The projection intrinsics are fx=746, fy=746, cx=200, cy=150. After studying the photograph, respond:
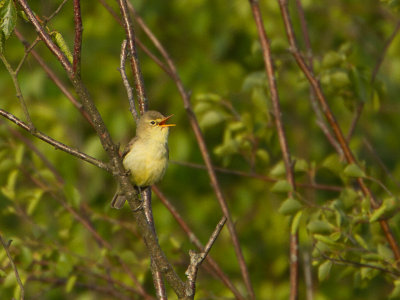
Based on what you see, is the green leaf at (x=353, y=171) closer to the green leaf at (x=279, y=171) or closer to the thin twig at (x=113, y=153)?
the green leaf at (x=279, y=171)

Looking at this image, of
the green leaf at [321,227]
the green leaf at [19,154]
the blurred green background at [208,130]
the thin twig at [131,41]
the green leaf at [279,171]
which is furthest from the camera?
the blurred green background at [208,130]

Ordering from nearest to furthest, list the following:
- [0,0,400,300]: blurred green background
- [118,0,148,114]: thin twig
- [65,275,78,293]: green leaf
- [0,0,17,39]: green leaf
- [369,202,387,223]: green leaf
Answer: [0,0,17,39]: green leaf < [369,202,387,223]: green leaf < [118,0,148,114]: thin twig < [65,275,78,293]: green leaf < [0,0,400,300]: blurred green background

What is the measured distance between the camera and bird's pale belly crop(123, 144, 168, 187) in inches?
145

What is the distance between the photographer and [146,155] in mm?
3814

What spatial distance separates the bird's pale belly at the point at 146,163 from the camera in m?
3.69

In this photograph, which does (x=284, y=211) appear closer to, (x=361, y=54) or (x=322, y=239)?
(x=322, y=239)

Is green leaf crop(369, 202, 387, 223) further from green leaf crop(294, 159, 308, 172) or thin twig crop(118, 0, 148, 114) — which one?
thin twig crop(118, 0, 148, 114)

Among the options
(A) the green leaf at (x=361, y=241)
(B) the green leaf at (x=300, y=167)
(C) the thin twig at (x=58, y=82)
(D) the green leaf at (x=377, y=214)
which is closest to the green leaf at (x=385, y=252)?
(A) the green leaf at (x=361, y=241)

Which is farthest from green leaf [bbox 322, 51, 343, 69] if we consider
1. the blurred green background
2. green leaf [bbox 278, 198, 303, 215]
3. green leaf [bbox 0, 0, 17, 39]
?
the blurred green background

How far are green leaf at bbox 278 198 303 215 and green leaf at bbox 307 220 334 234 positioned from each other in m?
0.14

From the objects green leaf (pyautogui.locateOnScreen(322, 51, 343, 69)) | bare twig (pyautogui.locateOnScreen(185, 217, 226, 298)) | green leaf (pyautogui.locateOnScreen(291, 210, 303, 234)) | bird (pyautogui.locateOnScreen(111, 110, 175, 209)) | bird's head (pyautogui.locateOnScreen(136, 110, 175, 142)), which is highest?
green leaf (pyautogui.locateOnScreen(322, 51, 343, 69))

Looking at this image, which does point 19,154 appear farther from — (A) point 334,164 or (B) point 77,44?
(B) point 77,44

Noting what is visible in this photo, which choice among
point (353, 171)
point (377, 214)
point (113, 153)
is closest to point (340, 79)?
point (353, 171)

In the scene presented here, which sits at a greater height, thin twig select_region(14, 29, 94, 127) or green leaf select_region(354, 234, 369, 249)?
thin twig select_region(14, 29, 94, 127)
